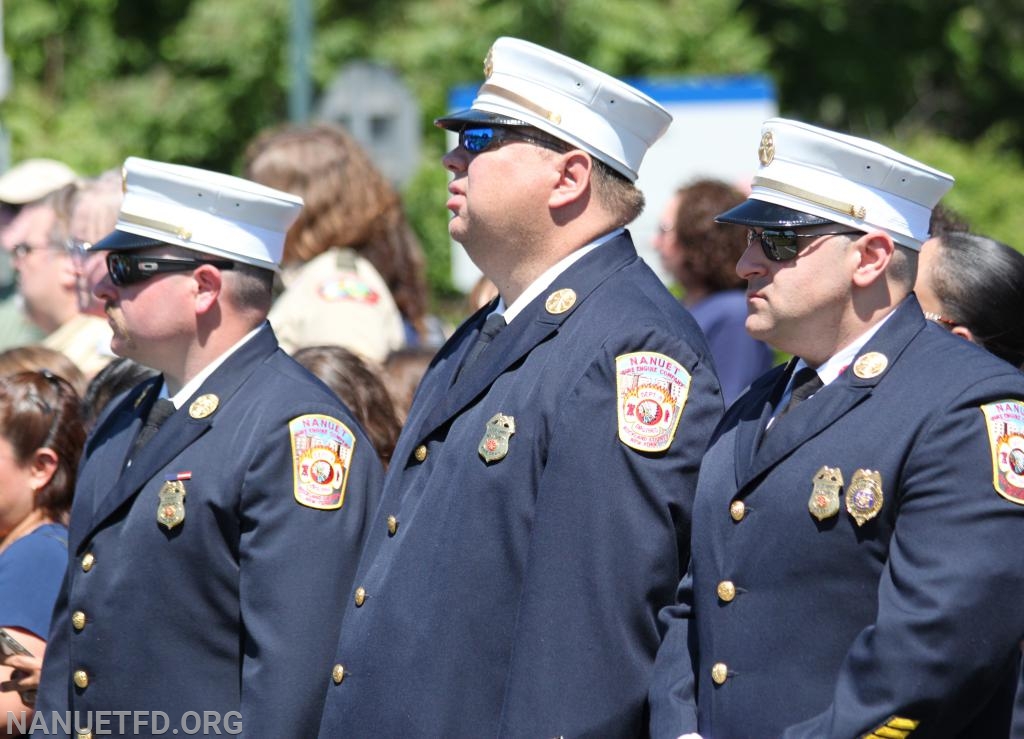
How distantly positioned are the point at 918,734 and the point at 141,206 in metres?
2.26

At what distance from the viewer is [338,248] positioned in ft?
19.2

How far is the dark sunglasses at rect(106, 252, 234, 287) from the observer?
3816 millimetres

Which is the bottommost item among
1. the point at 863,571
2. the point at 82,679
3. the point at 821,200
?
the point at 82,679

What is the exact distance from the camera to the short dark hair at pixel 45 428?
438cm

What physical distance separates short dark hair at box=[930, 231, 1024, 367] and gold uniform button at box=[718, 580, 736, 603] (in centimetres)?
117

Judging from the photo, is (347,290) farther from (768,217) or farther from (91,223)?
(768,217)

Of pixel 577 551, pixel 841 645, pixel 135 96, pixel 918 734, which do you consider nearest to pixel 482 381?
pixel 577 551

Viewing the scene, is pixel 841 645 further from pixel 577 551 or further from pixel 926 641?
pixel 577 551

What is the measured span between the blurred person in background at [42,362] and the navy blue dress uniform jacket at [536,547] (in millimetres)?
1856

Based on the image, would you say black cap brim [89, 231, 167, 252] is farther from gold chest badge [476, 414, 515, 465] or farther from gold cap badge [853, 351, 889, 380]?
gold cap badge [853, 351, 889, 380]

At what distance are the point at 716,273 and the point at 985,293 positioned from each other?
270 cm

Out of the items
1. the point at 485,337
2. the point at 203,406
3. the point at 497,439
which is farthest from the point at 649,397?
the point at 203,406

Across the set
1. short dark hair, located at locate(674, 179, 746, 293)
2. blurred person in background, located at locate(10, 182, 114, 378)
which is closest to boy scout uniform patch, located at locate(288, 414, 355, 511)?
blurred person in background, located at locate(10, 182, 114, 378)

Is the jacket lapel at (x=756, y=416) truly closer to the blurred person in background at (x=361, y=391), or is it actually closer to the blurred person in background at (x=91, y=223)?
the blurred person in background at (x=361, y=391)
